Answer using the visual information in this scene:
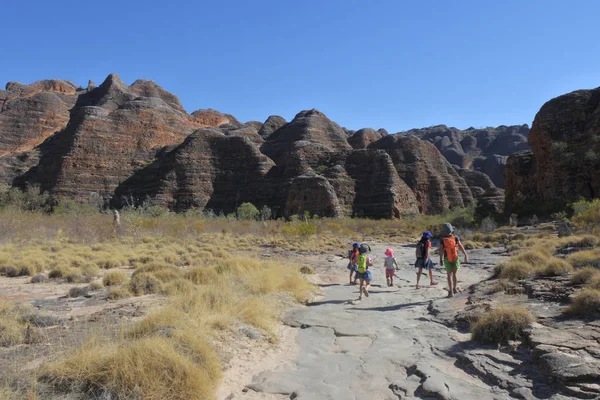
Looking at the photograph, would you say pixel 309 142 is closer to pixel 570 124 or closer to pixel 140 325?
pixel 570 124

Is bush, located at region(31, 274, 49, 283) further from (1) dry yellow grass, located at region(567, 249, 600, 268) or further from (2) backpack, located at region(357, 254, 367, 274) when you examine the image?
(1) dry yellow grass, located at region(567, 249, 600, 268)

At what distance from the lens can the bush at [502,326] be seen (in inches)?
211

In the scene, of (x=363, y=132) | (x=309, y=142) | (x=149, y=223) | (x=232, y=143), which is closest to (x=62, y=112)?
(x=232, y=143)

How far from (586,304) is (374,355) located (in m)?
3.31

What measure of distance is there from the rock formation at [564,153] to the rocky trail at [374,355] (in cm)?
3343

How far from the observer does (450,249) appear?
9.01 meters

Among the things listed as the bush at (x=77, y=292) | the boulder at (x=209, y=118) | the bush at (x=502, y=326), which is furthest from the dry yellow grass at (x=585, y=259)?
the boulder at (x=209, y=118)

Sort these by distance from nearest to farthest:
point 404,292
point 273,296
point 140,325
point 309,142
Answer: point 140,325 → point 273,296 → point 404,292 → point 309,142

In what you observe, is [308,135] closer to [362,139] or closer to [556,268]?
[362,139]

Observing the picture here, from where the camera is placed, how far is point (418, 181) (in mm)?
68938

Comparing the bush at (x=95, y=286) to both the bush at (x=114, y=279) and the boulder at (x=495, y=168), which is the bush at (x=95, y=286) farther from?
the boulder at (x=495, y=168)

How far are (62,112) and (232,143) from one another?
152 ft

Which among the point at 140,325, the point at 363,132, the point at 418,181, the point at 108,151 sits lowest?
the point at 140,325

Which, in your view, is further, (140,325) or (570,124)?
(570,124)
